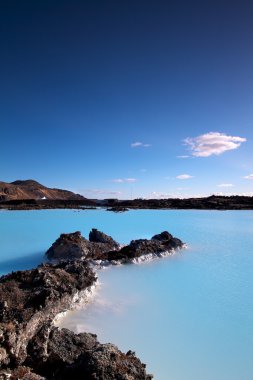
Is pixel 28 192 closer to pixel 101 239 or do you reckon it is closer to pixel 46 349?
pixel 101 239

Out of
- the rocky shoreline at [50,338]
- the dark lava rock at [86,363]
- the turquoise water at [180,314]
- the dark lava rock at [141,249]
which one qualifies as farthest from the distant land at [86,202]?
the dark lava rock at [86,363]

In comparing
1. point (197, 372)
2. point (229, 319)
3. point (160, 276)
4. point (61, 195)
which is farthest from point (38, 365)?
point (61, 195)

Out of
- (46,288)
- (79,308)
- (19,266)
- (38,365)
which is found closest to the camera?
(38,365)

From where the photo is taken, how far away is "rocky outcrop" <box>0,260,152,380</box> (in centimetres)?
311

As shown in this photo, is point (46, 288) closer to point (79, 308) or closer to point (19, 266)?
point (79, 308)

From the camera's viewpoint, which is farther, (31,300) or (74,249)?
(74,249)

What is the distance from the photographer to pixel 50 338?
12.9ft

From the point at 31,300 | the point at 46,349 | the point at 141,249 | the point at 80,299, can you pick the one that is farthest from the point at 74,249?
the point at 46,349

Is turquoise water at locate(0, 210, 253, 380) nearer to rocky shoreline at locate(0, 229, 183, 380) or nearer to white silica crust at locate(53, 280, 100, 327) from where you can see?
white silica crust at locate(53, 280, 100, 327)

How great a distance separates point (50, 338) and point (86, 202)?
55322 millimetres

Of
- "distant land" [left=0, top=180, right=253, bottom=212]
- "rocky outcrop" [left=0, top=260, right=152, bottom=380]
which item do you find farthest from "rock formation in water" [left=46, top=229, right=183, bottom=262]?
"distant land" [left=0, top=180, right=253, bottom=212]

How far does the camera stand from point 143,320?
596 centimetres

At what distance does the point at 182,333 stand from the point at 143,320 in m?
0.73

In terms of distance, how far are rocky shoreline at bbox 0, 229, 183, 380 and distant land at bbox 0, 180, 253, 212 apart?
102 feet
